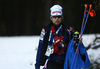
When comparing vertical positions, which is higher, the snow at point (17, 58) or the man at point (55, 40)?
the man at point (55, 40)

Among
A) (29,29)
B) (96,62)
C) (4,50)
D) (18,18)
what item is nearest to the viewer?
(96,62)

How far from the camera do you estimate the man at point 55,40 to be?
2943mm

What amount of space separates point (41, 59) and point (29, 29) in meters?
11.1

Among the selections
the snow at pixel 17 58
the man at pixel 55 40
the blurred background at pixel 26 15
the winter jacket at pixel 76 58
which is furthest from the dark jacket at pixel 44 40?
the blurred background at pixel 26 15

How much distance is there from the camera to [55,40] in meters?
2.96

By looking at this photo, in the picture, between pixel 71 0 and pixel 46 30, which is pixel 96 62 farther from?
pixel 71 0

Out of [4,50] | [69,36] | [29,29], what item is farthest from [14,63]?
[29,29]

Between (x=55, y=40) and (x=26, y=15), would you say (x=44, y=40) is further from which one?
(x=26, y=15)

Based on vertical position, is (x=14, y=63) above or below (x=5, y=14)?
below

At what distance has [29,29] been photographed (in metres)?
14.0

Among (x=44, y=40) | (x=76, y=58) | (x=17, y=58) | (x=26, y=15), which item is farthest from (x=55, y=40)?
(x=26, y=15)

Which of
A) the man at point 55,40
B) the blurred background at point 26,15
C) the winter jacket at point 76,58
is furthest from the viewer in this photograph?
the blurred background at point 26,15

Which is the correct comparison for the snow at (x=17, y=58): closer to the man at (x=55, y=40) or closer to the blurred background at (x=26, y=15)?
the man at (x=55, y=40)

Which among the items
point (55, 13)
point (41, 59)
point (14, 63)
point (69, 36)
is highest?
point (55, 13)
